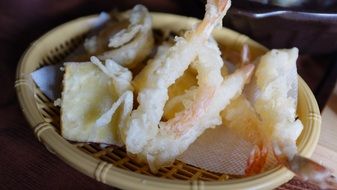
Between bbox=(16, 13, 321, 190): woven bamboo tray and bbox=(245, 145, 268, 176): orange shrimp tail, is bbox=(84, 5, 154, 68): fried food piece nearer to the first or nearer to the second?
bbox=(16, 13, 321, 190): woven bamboo tray

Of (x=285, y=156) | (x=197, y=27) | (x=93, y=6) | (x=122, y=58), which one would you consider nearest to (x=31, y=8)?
(x=93, y=6)

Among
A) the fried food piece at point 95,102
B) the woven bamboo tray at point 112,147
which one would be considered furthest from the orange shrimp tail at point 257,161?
the fried food piece at point 95,102

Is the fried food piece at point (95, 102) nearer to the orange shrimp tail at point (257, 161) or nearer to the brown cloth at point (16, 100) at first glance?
the brown cloth at point (16, 100)

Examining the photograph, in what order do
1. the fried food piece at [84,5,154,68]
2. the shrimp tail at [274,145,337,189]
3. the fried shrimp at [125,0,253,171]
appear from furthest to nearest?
the fried food piece at [84,5,154,68], the fried shrimp at [125,0,253,171], the shrimp tail at [274,145,337,189]

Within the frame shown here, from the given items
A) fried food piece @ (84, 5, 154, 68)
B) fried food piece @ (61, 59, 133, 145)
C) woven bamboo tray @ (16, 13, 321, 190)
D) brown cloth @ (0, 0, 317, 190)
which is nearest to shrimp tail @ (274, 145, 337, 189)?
woven bamboo tray @ (16, 13, 321, 190)

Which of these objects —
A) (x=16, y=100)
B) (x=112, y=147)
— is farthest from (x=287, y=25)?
(x=16, y=100)

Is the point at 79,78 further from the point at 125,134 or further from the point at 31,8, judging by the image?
the point at 31,8
